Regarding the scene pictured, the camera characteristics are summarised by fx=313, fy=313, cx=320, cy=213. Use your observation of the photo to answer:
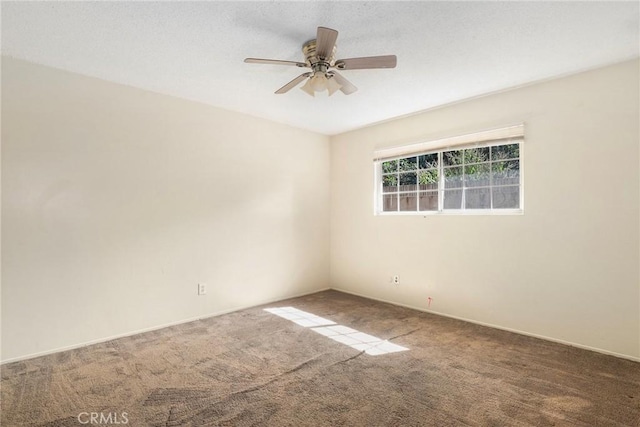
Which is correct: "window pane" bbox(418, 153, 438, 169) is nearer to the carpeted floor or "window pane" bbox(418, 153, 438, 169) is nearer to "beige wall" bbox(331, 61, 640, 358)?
"beige wall" bbox(331, 61, 640, 358)

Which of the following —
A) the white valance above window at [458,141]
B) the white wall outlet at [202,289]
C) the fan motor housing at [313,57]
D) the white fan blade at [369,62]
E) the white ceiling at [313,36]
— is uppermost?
the white ceiling at [313,36]

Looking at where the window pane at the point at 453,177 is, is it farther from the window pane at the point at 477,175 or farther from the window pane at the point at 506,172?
the window pane at the point at 506,172

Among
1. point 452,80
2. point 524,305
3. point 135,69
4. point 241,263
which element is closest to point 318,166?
point 241,263

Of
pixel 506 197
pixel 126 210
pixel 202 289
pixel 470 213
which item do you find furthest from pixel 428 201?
pixel 126 210

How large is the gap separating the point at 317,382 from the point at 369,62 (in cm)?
220

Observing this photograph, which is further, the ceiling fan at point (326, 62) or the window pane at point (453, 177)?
the window pane at point (453, 177)

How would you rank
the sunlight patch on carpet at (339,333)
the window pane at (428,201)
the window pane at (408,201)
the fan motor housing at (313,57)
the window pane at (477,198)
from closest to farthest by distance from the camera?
the fan motor housing at (313,57), the sunlight patch on carpet at (339,333), the window pane at (477,198), the window pane at (428,201), the window pane at (408,201)

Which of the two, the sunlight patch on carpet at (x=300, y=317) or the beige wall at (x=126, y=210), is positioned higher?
the beige wall at (x=126, y=210)

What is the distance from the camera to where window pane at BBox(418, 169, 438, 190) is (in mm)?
3748

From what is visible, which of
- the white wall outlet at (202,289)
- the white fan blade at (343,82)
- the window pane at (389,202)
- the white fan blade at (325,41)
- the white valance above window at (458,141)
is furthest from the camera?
the window pane at (389,202)

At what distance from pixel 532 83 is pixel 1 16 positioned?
4.10 metres

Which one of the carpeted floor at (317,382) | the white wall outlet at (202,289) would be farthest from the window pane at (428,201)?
the white wall outlet at (202,289)

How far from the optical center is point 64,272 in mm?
2658

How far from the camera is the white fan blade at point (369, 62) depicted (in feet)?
6.56
